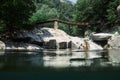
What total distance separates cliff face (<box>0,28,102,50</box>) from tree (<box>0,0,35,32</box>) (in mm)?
1560

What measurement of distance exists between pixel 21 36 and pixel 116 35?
15.2m

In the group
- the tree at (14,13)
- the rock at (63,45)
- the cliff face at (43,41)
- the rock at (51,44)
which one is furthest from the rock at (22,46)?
the rock at (63,45)

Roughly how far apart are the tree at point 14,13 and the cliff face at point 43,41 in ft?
5.12

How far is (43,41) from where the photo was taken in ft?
136

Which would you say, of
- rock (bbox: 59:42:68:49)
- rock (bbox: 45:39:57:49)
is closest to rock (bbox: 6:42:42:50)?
rock (bbox: 45:39:57:49)

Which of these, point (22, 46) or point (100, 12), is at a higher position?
point (100, 12)

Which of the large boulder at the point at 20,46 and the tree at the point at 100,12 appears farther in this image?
the tree at the point at 100,12

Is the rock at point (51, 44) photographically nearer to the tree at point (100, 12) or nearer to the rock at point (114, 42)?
the rock at point (114, 42)

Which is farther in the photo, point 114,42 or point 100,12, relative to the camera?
point 100,12

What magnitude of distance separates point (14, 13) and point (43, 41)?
17.5 ft

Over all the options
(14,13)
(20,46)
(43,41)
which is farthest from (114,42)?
(14,13)

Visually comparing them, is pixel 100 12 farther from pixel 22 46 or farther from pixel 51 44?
pixel 22 46

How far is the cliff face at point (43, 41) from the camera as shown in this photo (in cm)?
3922

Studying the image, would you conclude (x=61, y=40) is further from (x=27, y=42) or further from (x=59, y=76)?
(x=59, y=76)
